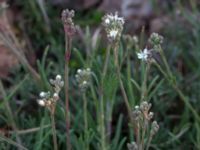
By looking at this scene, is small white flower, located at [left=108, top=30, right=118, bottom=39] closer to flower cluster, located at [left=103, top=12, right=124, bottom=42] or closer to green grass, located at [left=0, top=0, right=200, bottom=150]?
flower cluster, located at [left=103, top=12, right=124, bottom=42]

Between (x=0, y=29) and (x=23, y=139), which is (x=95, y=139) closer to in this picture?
(x=23, y=139)

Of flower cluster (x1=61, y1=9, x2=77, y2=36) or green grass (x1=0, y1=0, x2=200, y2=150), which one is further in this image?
green grass (x1=0, y1=0, x2=200, y2=150)

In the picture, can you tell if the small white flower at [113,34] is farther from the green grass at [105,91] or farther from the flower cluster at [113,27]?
the green grass at [105,91]

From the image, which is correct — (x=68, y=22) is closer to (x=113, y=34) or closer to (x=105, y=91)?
(x=113, y=34)

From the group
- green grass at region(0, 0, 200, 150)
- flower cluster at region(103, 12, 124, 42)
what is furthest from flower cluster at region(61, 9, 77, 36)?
green grass at region(0, 0, 200, 150)

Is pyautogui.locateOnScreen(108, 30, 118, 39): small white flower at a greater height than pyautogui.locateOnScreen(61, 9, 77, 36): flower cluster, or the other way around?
pyautogui.locateOnScreen(61, 9, 77, 36): flower cluster

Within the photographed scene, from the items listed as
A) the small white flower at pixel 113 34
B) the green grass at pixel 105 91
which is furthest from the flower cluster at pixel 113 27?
the green grass at pixel 105 91

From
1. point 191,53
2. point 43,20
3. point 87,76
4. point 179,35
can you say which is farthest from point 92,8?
point 87,76

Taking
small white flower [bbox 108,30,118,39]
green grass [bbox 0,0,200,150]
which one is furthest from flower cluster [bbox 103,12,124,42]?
green grass [bbox 0,0,200,150]
